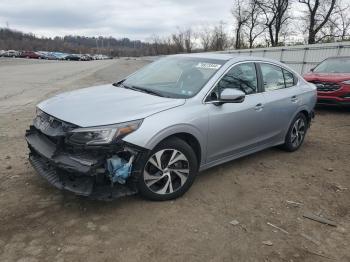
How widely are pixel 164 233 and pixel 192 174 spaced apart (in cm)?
95

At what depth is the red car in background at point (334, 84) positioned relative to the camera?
32.3 feet

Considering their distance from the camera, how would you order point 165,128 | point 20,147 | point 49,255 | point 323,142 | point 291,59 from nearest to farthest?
point 49,255 → point 165,128 → point 20,147 → point 323,142 → point 291,59

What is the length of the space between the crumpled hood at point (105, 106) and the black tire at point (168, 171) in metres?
0.42

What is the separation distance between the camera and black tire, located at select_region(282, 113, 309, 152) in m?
6.00

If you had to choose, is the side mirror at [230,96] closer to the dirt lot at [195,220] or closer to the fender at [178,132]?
Result: the fender at [178,132]

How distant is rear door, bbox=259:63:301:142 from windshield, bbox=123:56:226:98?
983mm

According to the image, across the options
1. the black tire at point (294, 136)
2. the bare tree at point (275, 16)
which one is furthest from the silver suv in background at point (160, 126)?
the bare tree at point (275, 16)

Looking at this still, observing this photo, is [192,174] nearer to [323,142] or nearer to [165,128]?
[165,128]

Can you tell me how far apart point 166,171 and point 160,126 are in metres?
0.55

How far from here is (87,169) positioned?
3.39m

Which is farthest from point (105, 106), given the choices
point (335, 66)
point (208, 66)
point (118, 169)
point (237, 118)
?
point (335, 66)

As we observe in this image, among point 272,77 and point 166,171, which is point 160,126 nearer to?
point 166,171

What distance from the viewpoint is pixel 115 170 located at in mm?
3502

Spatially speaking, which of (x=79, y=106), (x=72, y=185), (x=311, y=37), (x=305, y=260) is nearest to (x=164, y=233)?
(x=72, y=185)
